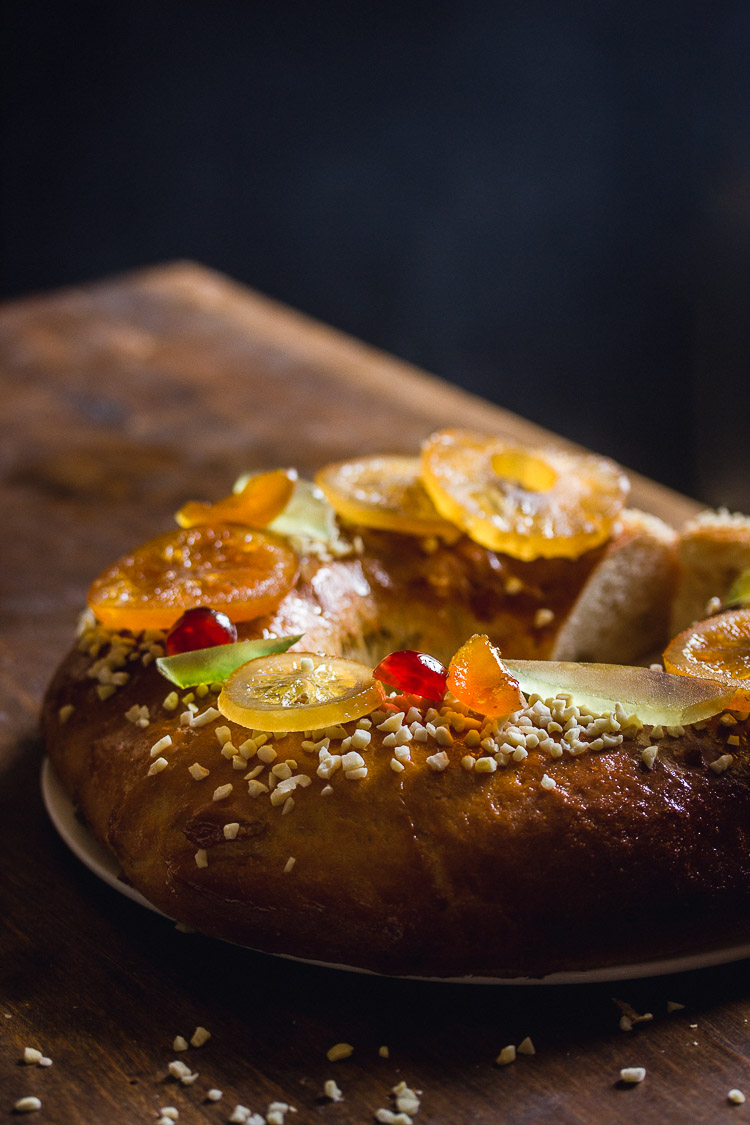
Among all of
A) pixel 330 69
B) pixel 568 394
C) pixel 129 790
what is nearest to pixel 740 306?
pixel 568 394

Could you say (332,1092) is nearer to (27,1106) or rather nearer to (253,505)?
(27,1106)

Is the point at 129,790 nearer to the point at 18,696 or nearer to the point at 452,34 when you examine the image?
the point at 18,696

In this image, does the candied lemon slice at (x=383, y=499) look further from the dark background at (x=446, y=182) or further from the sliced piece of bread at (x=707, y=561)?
the dark background at (x=446, y=182)

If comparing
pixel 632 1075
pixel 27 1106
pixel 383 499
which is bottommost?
pixel 27 1106

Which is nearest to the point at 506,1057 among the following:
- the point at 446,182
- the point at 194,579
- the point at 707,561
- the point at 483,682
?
the point at 483,682

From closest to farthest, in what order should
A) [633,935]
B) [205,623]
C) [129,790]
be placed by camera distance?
[633,935] → [129,790] → [205,623]

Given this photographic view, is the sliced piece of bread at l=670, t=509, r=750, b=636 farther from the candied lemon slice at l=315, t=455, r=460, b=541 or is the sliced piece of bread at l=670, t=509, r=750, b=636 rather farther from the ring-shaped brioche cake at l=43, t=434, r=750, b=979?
the ring-shaped brioche cake at l=43, t=434, r=750, b=979
